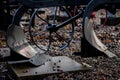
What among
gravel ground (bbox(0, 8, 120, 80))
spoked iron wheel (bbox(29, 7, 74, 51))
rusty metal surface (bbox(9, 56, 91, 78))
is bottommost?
gravel ground (bbox(0, 8, 120, 80))

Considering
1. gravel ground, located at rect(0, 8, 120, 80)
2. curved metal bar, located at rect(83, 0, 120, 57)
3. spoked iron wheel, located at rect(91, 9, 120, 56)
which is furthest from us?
spoked iron wheel, located at rect(91, 9, 120, 56)

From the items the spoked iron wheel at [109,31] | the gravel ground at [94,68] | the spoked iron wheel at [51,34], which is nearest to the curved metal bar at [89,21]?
the gravel ground at [94,68]

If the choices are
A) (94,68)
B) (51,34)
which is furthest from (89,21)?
(51,34)

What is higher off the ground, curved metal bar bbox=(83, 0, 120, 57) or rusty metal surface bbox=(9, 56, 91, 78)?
curved metal bar bbox=(83, 0, 120, 57)

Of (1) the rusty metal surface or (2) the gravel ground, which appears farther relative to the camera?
(2) the gravel ground

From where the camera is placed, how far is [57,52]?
28.6 feet

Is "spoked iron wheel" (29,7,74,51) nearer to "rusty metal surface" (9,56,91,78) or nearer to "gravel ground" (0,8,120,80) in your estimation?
"gravel ground" (0,8,120,80)

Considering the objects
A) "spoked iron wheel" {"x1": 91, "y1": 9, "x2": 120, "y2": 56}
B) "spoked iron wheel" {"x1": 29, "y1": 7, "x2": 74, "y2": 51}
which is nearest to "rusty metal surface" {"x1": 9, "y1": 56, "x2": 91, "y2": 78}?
"spoked iron wheel" {"x1": 29, "y1": 7, "x2": 74, "y2": 51}

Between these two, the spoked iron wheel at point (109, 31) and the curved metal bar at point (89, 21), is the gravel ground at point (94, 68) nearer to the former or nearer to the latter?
the spoked iron wheel at point (109, 31)

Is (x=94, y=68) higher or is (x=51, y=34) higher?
(x=51, y=34)

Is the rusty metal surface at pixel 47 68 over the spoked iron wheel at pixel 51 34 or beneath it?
beneath

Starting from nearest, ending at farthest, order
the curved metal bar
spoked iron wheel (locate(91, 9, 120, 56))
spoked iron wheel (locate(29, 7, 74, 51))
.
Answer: the curved metal bar, spoked iron wheel (locate(29, 7, 74, 51)), spoked iron wheel (locate(91, 9, 120, 56))

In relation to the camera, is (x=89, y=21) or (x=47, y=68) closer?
(x=89, y=21)

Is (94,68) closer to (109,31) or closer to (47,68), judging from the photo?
(47,68)
